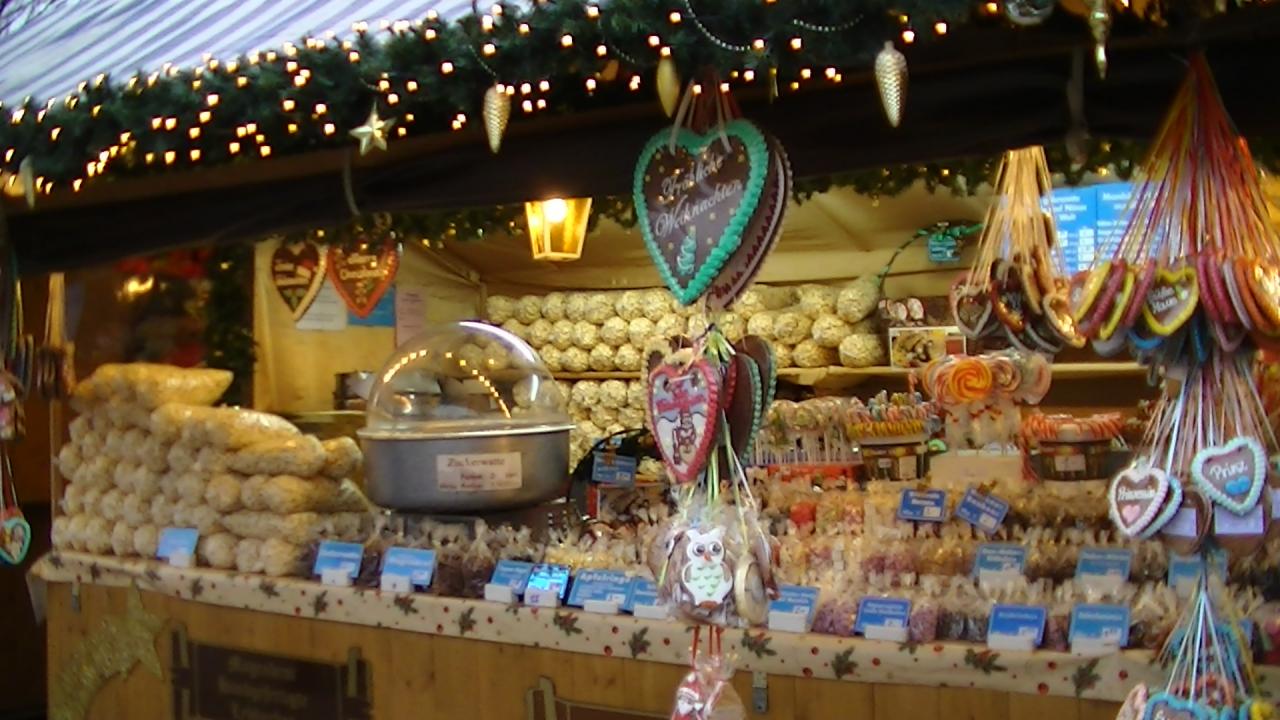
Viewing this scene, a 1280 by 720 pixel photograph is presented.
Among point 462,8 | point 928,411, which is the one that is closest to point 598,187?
point 462,8

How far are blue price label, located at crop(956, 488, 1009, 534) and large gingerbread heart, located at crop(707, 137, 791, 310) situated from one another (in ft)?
5.24

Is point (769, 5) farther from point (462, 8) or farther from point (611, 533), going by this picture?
point (611, 533)

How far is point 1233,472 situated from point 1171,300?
10.9 inches

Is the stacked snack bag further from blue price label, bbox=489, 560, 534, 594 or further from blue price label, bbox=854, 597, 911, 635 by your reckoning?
blue price label, bbox=854, 597, 911, 635

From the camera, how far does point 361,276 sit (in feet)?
18.6

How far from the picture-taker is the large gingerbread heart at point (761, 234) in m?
2.14

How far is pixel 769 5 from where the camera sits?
2.01 m

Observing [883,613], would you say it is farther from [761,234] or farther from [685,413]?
[761,234]

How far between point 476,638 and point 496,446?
601 mm

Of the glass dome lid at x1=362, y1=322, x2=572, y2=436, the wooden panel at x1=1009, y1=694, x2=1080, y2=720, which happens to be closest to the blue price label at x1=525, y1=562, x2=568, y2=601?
the glass dome lid at x1=362, y1=322, x2=572, y2=436

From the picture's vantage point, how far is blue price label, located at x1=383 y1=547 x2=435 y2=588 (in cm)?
367

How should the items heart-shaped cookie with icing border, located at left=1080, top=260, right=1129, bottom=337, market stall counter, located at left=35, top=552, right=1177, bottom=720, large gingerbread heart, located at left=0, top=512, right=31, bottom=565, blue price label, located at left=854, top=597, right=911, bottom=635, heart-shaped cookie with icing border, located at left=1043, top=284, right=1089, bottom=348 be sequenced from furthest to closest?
1. large gingerbread heart, located at left=0, top=512, right=31, bottom=565
2. heart-shaped cookie with icing border, located at left=1043, top=284, right=1089, bottom=348
3. blue price label, located at left=854, top=597, right=911, bottom=635
4. market stall counter, located at left=35, top=552, right=1177, bottom=720
5. heart-shaped cookie with icing border, located at left=1080, top=260, right=1129, bottom=337

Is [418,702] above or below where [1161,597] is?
below

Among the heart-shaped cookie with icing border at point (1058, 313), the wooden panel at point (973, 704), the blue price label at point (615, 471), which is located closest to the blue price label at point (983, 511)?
the heart-shaped cookie with icing border at point (1058, 313)
